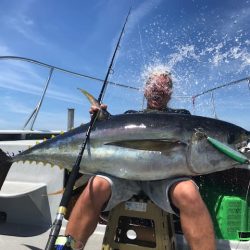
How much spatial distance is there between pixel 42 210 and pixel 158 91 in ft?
5.51

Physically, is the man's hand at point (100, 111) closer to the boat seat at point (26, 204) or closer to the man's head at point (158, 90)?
the man's head at point (158, 90)

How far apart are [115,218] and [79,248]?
15.5 inches

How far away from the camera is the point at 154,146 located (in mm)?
2281

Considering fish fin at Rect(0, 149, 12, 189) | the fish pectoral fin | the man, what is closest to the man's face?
the man

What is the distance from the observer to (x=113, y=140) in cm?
240

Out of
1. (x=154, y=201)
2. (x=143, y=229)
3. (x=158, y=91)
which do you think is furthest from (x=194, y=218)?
(x=158, y=91)

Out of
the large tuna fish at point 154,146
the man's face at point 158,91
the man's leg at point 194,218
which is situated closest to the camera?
the man's leg at point 194,218

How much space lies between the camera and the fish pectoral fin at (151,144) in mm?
2258

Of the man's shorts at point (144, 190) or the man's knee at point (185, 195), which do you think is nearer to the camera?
the man's knee at point (185, 195)

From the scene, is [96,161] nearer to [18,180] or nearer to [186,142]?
[186,142]

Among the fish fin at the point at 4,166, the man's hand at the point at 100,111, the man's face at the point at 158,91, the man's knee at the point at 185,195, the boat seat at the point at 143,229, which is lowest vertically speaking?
the boat seat at the point at 143,229

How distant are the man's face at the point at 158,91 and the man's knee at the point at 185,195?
1.09 metres

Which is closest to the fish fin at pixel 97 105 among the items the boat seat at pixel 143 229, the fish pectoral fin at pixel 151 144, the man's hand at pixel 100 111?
the man's hand at pixel 100 111

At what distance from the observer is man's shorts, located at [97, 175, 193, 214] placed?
7.60ft
